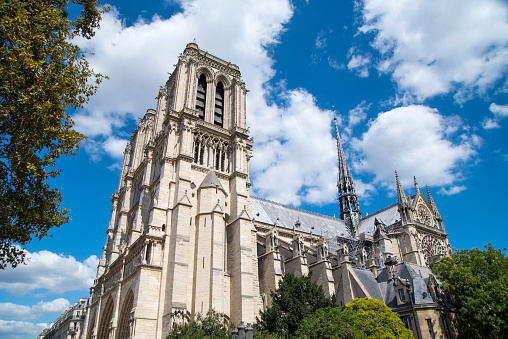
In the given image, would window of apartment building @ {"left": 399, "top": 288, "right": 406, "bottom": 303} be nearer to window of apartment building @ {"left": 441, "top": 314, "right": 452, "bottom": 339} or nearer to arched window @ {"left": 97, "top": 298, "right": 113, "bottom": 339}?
window of apartment building @ {"left": 441, "top": 314, "right": 452, "bottom": 339}

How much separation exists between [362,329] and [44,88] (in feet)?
61.9

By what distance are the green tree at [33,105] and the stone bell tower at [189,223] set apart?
1372 cm

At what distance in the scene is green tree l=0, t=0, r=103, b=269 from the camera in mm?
10320

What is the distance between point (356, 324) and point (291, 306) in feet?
13.4

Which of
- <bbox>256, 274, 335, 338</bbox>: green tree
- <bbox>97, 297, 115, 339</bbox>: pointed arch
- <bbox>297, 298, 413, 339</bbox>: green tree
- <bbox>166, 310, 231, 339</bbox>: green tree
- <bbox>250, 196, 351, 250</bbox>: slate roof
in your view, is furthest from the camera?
<bbox>250, 196, 351, 250</bbox>: slate roof

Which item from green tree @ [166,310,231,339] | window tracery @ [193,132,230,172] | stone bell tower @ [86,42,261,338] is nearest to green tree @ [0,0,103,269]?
green tree @ [166,310,231,339]

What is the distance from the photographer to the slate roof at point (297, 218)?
42844 millimetres

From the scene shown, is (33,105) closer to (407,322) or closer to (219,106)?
(407,322)

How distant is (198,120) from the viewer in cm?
3309

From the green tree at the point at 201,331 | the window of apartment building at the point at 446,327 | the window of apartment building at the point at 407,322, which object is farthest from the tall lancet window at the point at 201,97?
the window of apartment building at the point at 446,327

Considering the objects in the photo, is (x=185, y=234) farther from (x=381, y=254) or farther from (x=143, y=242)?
(x=381, y=254)

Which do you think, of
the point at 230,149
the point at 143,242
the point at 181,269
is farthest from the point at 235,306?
the point at 230,149

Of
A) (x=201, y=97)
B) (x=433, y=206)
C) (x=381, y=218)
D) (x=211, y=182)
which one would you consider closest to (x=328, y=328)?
(x=211, y=182)

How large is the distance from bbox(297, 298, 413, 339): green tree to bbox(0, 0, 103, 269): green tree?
13.3 m
